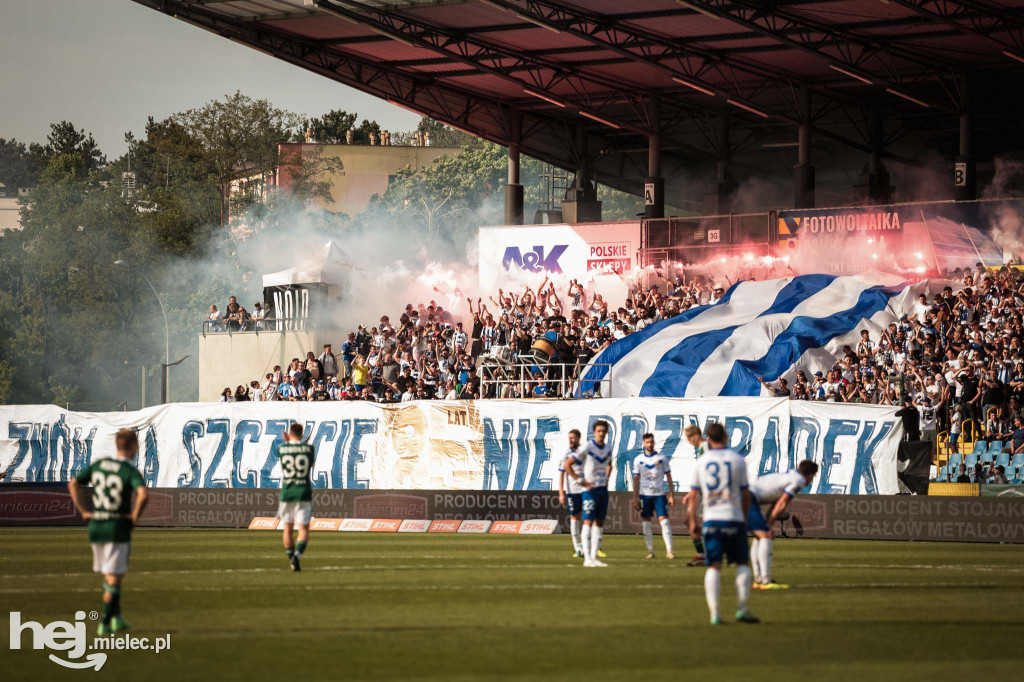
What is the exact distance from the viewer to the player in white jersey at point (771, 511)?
17422 mm

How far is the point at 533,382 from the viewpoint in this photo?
124ft

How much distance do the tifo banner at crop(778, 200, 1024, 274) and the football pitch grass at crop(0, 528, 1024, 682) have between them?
70.4ft

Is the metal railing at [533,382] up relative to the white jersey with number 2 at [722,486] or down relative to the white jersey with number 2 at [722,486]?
up

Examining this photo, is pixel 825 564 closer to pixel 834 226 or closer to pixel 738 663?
pixel 738 663

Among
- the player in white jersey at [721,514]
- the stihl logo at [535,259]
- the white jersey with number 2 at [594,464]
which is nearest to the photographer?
the player in white jersey at [721,514]

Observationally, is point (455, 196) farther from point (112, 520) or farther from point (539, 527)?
point (112, 520)

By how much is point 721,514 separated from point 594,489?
782 cm

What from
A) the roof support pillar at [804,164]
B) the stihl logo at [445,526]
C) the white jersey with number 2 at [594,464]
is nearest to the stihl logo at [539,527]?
the stihl logo at [445,526]

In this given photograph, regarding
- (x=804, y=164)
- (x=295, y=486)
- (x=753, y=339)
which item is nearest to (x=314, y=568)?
(x=295, y=486)

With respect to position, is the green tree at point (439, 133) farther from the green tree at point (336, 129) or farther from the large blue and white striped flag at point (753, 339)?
the large blue and white striped flag at point (753, 339)

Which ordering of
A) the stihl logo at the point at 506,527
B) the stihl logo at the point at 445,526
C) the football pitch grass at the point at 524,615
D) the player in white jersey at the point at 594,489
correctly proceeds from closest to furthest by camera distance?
the football pitch grass at the point at 524,615
the player in white jersey at the point at 594,489
the stihl logo at the point at 506,527
the stihl logo at the point at 445,526

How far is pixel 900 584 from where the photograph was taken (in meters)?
18.2

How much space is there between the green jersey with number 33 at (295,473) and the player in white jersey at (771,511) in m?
6.64

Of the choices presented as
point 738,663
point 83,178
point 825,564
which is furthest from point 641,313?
point 83,178
